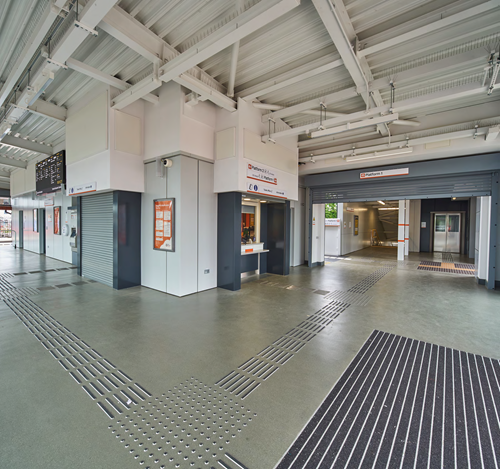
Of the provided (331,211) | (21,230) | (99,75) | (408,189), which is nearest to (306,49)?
(99,75)

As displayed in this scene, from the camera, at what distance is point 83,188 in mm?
5953

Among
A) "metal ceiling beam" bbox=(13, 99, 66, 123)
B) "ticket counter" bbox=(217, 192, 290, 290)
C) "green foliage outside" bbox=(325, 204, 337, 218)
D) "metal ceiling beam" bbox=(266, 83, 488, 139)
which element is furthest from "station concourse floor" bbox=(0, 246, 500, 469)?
"green foliage outside" bbox=(325, 204, 337, 218)

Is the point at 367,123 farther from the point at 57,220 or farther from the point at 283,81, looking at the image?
the point at 57,220

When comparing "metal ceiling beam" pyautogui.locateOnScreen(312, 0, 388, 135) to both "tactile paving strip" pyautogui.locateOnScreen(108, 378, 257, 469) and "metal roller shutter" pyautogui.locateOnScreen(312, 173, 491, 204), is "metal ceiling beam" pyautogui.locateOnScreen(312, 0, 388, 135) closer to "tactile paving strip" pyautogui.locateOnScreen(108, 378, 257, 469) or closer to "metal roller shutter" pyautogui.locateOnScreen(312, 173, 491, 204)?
"tactile paving strip" pyautogui.locateOnScreen(108, 378, 257, 469)

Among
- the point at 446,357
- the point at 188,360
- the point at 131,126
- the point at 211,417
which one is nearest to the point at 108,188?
the point at 131,126

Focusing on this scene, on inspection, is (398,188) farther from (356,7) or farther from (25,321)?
(25,321)

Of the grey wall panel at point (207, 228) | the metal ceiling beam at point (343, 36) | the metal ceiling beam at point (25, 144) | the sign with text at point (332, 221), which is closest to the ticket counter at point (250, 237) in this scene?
the grey wall panel at point (207, 228)

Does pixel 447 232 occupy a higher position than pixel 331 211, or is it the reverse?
pixel 331 211

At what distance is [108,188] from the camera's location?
5367 millimetres

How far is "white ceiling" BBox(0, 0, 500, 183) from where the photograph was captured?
10.1 feet

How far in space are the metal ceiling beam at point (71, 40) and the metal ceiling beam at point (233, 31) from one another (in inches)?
37.8

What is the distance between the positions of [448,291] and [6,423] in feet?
24.9

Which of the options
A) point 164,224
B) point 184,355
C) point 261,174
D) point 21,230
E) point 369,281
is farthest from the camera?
point 21,230

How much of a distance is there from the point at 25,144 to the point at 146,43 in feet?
25.6
